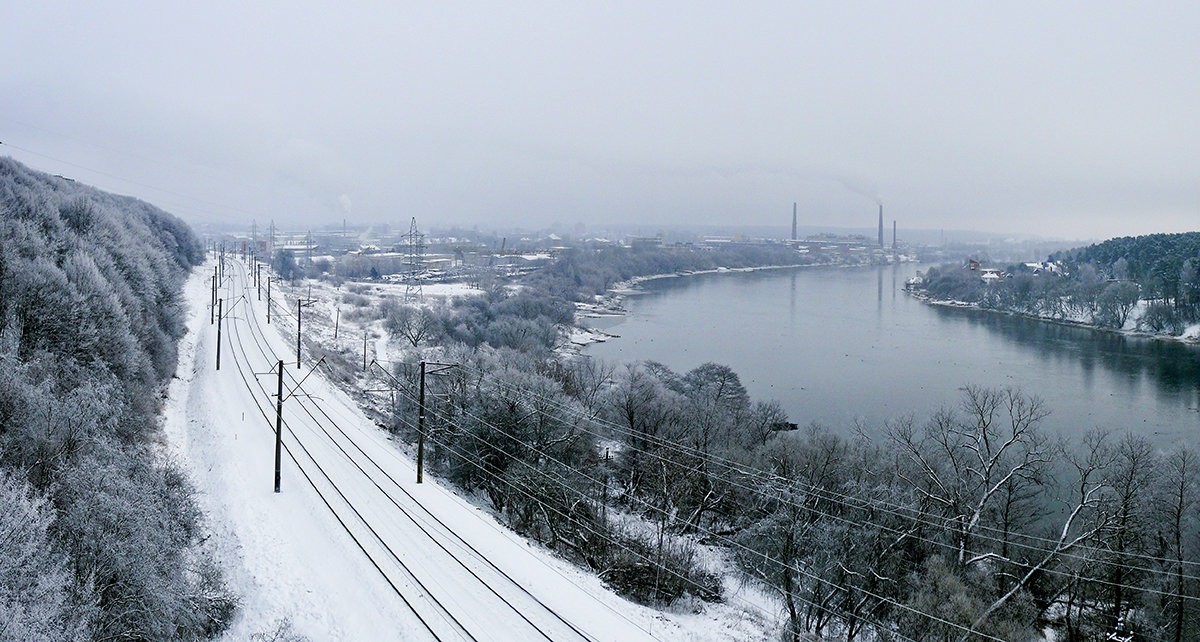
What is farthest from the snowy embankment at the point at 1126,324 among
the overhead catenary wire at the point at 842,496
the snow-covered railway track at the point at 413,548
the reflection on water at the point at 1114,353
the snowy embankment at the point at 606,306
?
the snow-covered railway track at the point at 413,548

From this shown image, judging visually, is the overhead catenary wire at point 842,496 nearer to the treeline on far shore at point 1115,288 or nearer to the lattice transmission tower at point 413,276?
the lattice transmission tower at point 413,276

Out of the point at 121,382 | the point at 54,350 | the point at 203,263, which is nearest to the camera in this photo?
the point at 54,350

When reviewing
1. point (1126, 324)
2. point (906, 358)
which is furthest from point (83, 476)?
point (1126, 324)

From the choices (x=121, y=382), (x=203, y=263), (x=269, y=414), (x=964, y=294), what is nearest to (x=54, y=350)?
(x=121, y=382)

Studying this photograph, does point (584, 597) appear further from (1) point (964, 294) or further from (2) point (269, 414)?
(1) point (964, 294)

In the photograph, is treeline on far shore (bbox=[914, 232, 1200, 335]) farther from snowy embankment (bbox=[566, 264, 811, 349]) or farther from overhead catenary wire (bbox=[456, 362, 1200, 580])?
overhead catenary wire (bbox=[456, 362, 1200, 580])

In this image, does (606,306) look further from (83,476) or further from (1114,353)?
(83,476)
